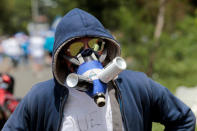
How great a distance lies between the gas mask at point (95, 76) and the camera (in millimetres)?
1622

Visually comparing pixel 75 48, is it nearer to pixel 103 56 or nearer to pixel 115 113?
pixel 103 56

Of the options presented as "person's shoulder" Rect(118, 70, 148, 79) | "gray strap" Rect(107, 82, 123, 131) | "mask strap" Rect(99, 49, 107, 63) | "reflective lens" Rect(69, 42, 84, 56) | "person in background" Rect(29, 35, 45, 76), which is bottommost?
"gray strap" Rect(107, 82, 123, 131)

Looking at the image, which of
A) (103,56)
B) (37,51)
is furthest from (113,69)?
(37,51)

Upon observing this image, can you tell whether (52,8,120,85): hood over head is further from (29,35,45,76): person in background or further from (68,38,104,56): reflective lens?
(29,35,45,76): person in background

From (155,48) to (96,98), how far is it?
7.36 meters

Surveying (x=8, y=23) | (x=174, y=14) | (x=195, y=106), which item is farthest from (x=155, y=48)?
(x=8, y=23)

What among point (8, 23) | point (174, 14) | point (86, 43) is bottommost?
point (86, 43)

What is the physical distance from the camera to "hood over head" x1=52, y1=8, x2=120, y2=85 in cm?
178

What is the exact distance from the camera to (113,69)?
163 centimetres

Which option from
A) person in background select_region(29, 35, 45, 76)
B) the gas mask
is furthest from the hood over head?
person in background select_region(29, 35, 45, 76)

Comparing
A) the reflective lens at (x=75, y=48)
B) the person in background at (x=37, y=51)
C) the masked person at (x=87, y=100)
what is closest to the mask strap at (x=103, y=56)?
the masked person at (x=87, y=100)

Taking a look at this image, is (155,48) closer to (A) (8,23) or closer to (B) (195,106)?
(B) (195,106)

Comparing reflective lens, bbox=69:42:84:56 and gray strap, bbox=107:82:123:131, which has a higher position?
reflective lens, bbox=69:42:84:56

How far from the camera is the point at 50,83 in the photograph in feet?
6.37
